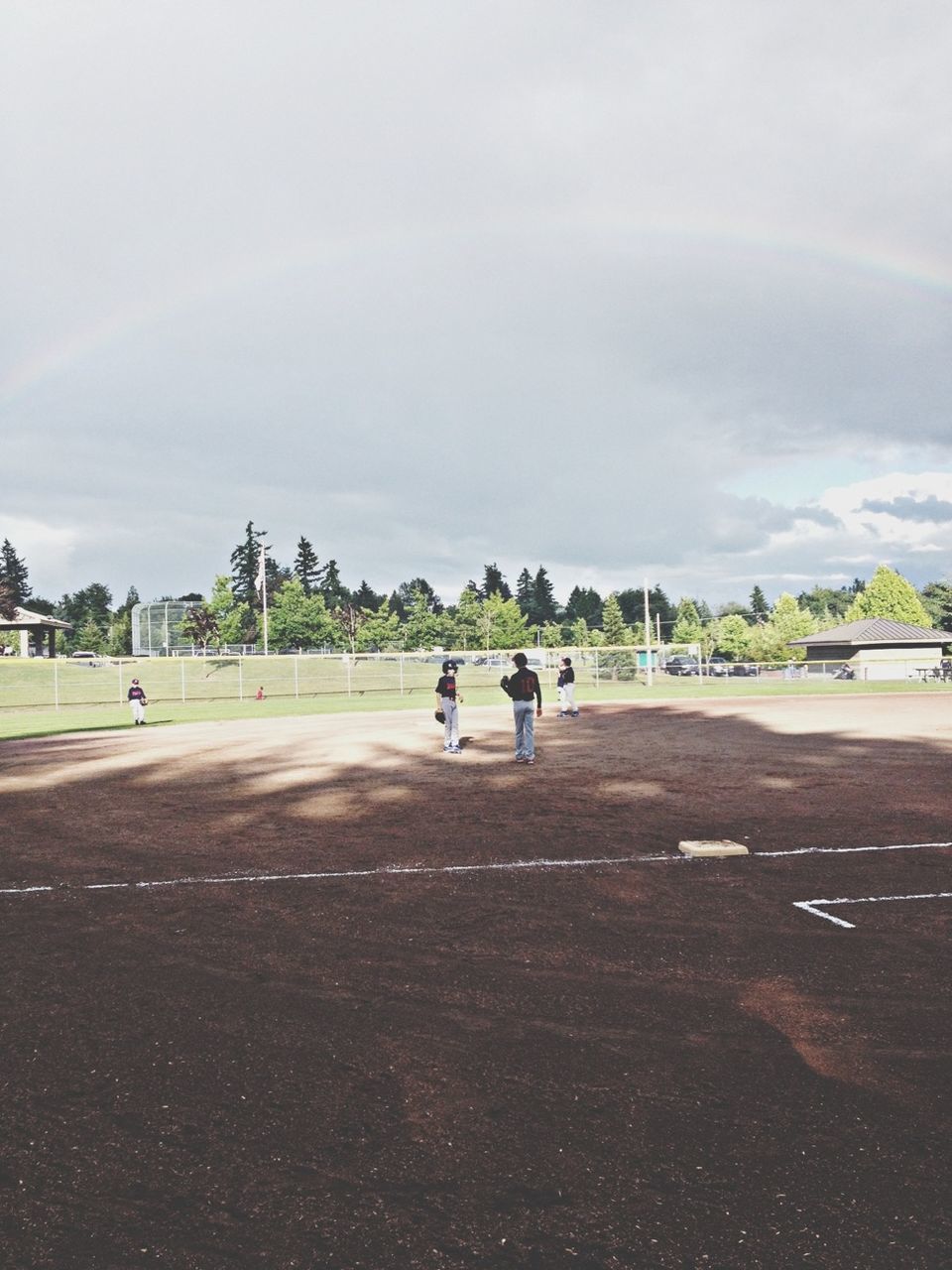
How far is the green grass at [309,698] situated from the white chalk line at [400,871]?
18806mm

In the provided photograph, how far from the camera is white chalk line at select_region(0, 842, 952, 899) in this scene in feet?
26.0

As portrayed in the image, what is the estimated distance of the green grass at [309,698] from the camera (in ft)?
104

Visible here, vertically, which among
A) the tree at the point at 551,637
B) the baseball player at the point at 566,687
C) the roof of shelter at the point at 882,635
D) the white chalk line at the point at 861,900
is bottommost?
the white chalk line at the point at 861,900

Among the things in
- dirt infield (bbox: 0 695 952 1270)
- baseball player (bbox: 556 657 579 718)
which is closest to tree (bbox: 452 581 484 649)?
baseball player (bbox: 556 657 579 718)

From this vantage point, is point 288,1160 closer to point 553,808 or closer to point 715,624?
point 553,808

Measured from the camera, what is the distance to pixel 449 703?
1781 cm

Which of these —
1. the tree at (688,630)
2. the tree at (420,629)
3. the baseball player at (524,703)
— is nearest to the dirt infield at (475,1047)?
the baseball player at (524,703)

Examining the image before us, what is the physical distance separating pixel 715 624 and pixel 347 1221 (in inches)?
4638

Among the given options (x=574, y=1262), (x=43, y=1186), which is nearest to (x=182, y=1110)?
(x=43, y=1186)

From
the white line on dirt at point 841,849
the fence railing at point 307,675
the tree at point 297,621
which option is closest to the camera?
the white line on dirt at point 841,849

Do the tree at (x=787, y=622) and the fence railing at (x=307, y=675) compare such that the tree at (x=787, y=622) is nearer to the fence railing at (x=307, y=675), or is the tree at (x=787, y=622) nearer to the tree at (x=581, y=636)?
the tree at (x=581, y=636)

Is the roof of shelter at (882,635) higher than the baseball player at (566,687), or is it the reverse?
the roof of shelter at (882,635)

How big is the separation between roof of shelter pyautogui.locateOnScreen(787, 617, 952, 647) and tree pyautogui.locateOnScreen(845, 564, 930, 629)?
59.8 ft

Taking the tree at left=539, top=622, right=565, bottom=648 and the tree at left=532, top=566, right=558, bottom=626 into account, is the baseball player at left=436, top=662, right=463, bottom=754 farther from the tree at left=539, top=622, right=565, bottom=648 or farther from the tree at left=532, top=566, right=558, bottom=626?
the tree at left=532, top=566, right=558, bottom=626
